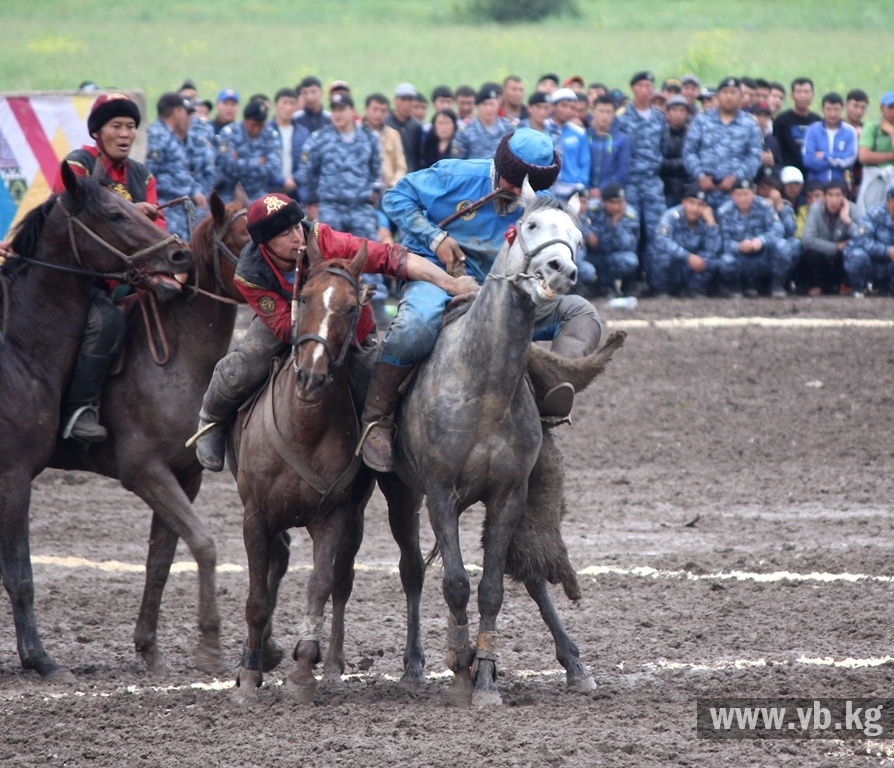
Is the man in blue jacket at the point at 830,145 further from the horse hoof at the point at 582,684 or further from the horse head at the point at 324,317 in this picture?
the horse head at the point at 324,317

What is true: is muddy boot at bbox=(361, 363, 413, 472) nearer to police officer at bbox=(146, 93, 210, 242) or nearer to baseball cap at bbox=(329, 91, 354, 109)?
Answer: police officer at bbox=(146, 93, 210, 242)

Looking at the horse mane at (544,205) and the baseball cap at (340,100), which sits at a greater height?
the baseball cap at (340,100)

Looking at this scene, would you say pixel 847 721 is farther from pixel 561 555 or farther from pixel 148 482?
pixel 148 482

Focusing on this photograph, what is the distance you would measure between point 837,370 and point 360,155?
584cm

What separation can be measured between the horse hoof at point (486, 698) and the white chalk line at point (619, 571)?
249 cm

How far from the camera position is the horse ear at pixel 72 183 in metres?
7.13

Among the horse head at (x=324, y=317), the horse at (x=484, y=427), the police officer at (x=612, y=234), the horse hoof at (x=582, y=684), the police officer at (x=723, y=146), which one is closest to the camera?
the horse head at (x=324, y=317)

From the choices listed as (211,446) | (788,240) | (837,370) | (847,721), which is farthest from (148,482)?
(788,240)

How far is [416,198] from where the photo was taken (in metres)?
6.96

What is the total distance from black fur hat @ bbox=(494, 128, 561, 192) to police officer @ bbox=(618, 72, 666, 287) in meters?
10.6

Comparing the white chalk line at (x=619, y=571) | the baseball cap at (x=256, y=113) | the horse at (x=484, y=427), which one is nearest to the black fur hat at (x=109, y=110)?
the horse at (x=484, y=427)

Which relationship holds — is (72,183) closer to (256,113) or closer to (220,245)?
(220,245)

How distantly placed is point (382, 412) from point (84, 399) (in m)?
1.91

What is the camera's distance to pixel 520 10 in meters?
36.9
